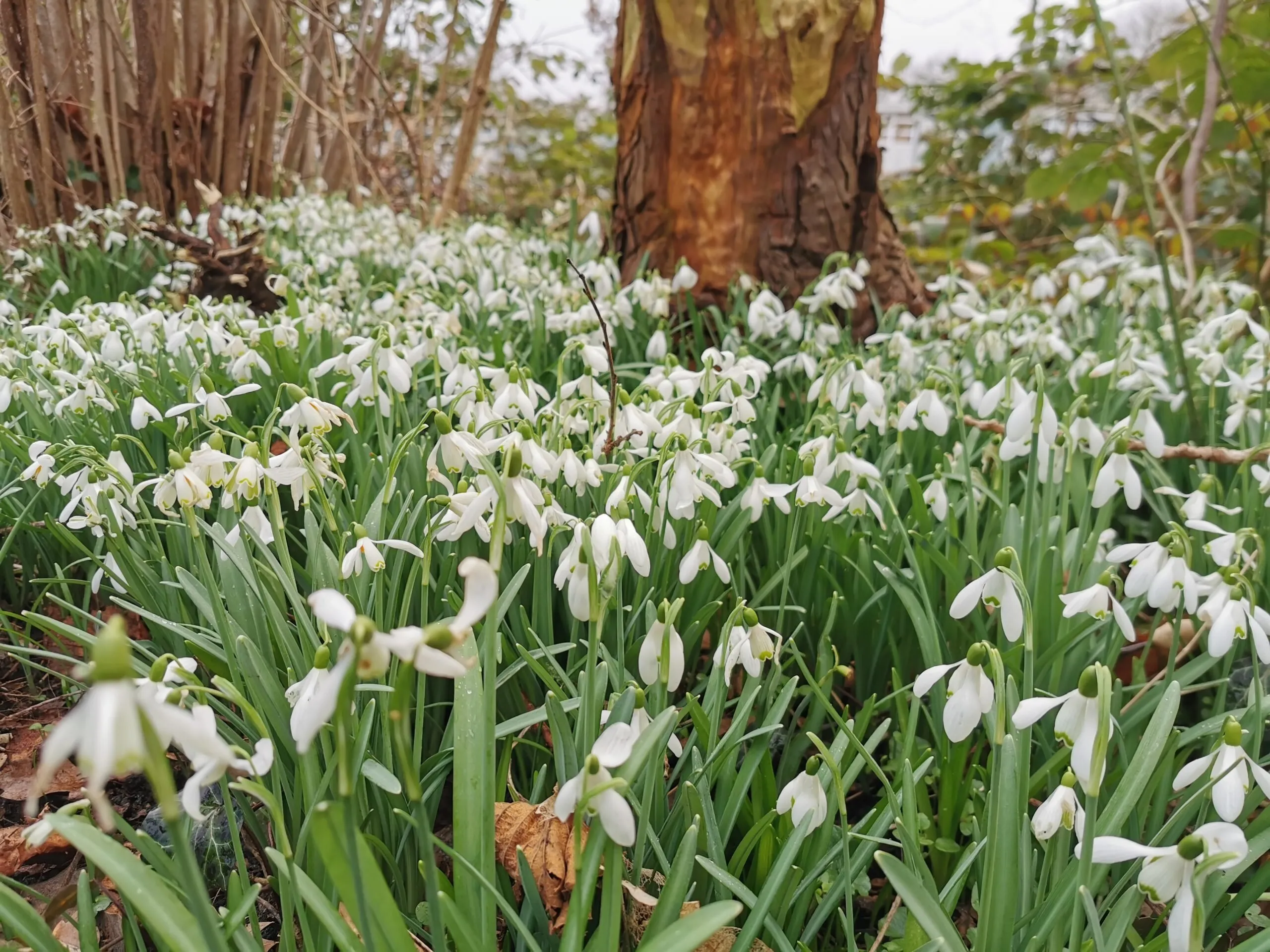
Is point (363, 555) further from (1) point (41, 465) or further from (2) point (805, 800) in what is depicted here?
(1) point (41, 465)

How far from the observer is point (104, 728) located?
47 centimetres


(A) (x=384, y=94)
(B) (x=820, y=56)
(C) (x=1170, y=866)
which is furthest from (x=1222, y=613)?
(A) (x=384, y=94)

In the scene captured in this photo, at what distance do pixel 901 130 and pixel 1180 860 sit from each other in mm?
10078

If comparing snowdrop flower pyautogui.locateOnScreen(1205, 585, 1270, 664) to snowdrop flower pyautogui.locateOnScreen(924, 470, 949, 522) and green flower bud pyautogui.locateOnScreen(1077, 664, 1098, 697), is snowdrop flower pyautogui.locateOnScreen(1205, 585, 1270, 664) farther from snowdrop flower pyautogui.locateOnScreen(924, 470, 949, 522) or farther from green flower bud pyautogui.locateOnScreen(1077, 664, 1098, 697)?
snowdrop flower pyautogui.locateOnScreen(924, 470, 949, 522)

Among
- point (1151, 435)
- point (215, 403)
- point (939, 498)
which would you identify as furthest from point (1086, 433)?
point (215, 403)

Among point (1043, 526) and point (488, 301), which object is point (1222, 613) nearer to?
point (1043, 526)

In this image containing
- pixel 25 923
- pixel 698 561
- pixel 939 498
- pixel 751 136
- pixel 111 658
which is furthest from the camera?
pixel 751 136

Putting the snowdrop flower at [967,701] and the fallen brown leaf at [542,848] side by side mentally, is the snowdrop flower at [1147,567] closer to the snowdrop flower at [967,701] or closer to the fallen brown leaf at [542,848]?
the snowdrop flower at [967,701]

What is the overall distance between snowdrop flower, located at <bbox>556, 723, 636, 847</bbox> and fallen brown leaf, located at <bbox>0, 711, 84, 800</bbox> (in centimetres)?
104

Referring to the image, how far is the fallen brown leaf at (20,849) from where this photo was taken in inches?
52.0

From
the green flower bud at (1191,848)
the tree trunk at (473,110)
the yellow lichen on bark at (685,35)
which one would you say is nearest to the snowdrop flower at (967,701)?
the green flower bud at (1191,848)

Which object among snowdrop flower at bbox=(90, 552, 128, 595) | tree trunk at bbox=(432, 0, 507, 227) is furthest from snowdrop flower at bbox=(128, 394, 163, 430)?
tree trunk at bbox=(432, 0, 507, 227)

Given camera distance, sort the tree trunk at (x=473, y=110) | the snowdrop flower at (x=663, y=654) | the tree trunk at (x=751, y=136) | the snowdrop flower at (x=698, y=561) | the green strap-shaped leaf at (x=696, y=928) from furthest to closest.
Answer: the tree trunk at (x=473, y=110)
the tree trunk at (x=751, y=136)
the snowdrop flower at (x=698, y=561)
the snowdrop flower at (x=663, y=654)
the green strap-shaped leaf at (x=696, y=928)

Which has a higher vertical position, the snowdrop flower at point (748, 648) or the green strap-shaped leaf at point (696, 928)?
the snowdrop flower at point (748, 648)
